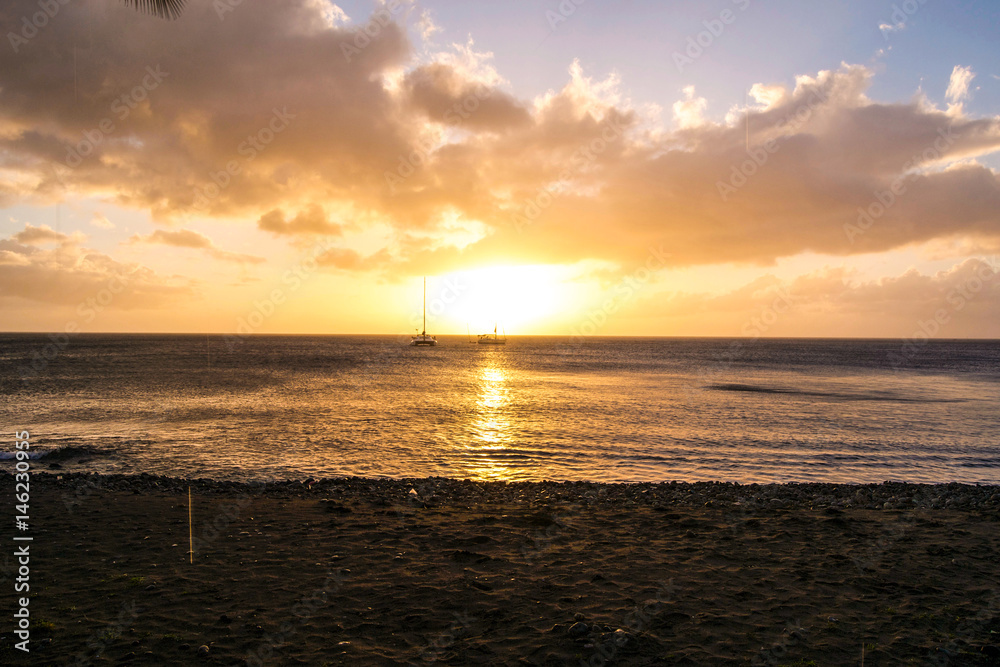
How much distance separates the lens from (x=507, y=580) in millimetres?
9070

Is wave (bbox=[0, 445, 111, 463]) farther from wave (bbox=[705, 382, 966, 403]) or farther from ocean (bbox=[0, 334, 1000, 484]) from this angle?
wave (bbox=[705, 382, 966, 403])

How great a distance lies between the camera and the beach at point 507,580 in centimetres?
688

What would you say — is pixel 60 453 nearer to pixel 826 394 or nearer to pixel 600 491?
pixel 600 491

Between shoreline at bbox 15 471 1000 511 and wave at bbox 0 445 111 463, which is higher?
shoreline at bbox 15 471 1000 511

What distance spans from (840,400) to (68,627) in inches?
2107

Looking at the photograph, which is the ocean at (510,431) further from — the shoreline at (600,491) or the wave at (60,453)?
the shoreline at (600,491)

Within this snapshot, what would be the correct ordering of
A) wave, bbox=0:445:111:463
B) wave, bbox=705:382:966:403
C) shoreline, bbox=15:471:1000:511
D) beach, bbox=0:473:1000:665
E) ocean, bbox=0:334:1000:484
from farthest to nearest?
wave, bbox=705:382:966:403, wave, bbox=0:445:111:463, ocean, bbox=0:334:1000:484, shoreline, bbox=15:471:1000:511, beach, bbox=0:473:1000:665

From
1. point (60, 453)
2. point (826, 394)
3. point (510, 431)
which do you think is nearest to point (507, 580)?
point (510, 431)

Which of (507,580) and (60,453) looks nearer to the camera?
(507,580)

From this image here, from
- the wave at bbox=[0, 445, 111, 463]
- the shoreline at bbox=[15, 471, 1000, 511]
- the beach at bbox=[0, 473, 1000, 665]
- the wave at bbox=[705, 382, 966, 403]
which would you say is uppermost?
the beach at bbox=[0, 473, 1000, 665]

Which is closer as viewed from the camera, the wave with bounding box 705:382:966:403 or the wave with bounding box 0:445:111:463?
the wave with bounding box 0:445:111:463

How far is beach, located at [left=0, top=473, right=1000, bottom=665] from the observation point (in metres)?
6.88

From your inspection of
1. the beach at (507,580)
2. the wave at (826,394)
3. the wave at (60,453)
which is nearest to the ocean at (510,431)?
the wave at (60,453)

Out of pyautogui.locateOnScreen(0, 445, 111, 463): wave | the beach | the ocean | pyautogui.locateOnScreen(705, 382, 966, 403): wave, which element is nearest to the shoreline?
the beach
